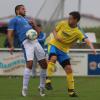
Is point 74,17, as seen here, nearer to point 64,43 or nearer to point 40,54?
point 64,43

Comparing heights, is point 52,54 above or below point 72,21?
below

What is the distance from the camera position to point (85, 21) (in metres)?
37.5

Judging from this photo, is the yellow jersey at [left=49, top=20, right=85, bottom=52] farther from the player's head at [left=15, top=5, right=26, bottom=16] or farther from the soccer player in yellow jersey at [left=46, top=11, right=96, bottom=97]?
the player's head at [left=15, top=5, right=26, bottom=16]

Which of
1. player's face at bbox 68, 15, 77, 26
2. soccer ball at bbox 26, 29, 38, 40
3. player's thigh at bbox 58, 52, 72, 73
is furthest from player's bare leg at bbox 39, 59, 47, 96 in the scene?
player's face at bbox 68, 15, 77, 26

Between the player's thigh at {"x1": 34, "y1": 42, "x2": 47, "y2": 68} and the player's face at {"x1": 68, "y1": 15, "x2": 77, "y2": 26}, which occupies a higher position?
the player's face at {"x1": 68, "y1": 15, "x2": 77, "y2": 26}

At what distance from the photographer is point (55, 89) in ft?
Result: 51.9

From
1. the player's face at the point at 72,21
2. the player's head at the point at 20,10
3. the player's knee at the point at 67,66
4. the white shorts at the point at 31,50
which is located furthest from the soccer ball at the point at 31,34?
the player's knee at the point at 67,66

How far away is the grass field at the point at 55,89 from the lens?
13.6 metres

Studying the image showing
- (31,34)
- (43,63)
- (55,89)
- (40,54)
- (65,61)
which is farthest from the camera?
(55,89)

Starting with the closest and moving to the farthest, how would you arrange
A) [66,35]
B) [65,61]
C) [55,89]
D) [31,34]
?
[31,34] < [65,61] < [66,35] < [55,89]

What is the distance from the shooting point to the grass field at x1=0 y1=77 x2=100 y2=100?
13.6m

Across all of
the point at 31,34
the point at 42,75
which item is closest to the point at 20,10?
the point at 31,34

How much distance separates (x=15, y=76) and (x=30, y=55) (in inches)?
268

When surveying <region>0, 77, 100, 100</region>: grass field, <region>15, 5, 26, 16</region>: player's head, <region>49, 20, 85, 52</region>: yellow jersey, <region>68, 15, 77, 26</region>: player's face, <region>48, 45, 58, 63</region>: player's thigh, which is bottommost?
<region>0, 77, 100, 100</region>: grass field
